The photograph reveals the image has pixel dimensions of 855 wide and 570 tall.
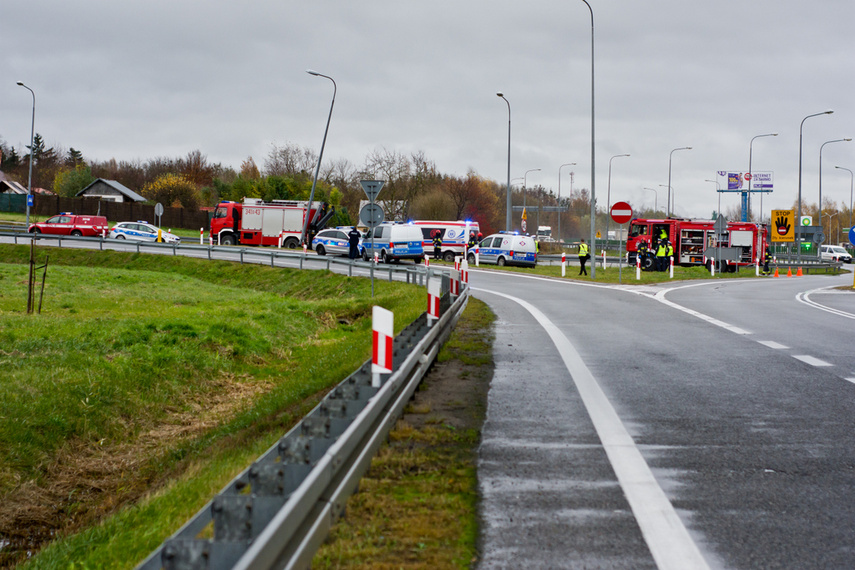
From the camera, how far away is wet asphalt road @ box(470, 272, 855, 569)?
13.5 ft

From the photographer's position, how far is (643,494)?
494cm

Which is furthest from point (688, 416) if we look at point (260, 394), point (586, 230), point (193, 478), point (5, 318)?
point (586, 230)

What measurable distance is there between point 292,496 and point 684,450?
3.44 m

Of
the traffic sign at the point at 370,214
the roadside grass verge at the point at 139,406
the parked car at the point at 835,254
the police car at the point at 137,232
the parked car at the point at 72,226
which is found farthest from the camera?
the parked car at the point at 835,254

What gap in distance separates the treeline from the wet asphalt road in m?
Result: 53.6

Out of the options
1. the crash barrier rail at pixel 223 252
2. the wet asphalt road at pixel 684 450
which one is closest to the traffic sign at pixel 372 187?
the crash barrier rail at pixel 223 252

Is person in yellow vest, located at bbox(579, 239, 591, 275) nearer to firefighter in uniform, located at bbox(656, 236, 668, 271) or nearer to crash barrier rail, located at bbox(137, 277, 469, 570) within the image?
firefighter in uniform, located at bbox(656, 236, 668, 271)

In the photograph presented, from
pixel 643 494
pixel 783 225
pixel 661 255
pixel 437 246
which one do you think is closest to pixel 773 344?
pixel 643 494

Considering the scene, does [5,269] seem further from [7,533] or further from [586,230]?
[586,230]

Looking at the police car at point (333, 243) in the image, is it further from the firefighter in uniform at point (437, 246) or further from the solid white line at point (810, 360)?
the solid white line at point (810, 360)

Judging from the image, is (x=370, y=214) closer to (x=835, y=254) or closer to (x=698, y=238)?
(x=698, y=238)

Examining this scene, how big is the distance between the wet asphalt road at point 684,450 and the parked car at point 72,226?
151 feet

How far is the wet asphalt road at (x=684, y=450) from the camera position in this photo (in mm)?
4105

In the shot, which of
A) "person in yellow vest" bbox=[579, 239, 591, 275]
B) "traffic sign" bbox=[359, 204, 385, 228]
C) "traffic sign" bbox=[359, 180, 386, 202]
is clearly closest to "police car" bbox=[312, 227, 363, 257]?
"person in yellow vest" bbox=[579, 239, 591, 275]
